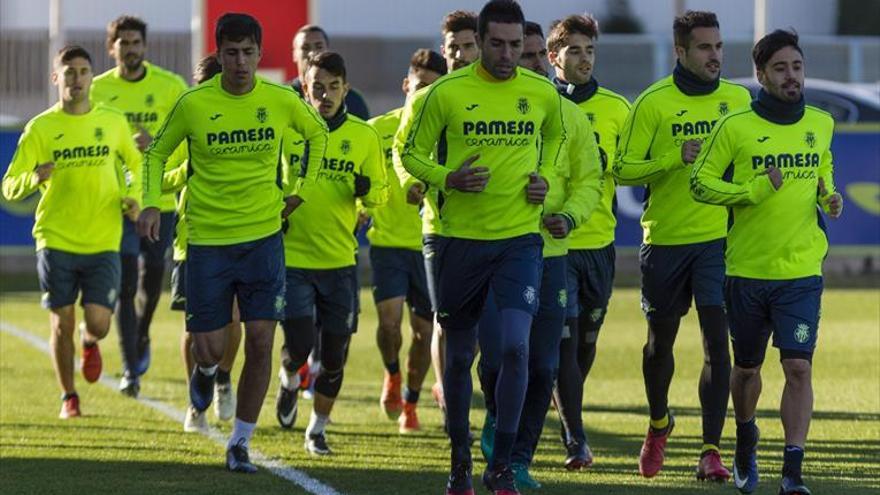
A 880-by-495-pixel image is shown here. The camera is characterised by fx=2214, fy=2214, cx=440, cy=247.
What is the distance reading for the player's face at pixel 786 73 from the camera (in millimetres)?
9867

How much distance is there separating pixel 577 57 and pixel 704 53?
0.83 m

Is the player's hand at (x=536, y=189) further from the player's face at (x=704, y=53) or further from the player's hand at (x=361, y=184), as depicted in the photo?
the player's hand at (x=361, y=184)

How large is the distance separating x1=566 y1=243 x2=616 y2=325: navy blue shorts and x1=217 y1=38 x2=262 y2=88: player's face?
74.8 inches

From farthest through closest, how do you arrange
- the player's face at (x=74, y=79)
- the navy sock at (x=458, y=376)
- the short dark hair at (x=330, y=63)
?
1. the player's face at (x=74, y=79)
2. the short dark hair at (x=330, y=63)
3. the navy sock at (x=458, y=376)

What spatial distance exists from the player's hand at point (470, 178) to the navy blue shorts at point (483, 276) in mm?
316

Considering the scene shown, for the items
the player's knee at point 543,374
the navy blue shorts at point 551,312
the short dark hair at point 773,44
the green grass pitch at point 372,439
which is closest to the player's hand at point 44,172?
the green grass pitch at point 372,439

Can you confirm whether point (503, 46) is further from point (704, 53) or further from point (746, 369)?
point (746, 369)

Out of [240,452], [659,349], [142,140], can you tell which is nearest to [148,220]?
[240,452]

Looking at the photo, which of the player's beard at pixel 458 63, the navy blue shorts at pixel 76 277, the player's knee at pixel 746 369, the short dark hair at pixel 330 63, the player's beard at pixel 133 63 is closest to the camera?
the player's knee at pixel 746 369

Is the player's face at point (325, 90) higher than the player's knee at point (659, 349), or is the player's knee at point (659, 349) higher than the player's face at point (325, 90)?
the player's face at point (325, 90)

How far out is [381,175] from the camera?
12383 millimetres

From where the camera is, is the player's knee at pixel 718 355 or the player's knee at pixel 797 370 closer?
the player's knee at pixel 797 370

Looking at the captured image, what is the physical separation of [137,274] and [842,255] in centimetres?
1241

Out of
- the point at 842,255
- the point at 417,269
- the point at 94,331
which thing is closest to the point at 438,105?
the point at 417,269
